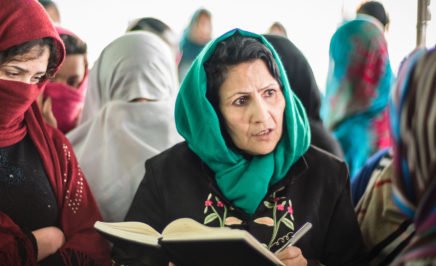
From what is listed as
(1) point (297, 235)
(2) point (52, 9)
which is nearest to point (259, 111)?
(1) point (297, 235)

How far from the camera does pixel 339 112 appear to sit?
2695mm

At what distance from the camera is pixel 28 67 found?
1509mm

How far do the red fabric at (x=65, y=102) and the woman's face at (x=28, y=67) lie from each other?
2.49 feet

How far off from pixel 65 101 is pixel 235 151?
3.46 feet

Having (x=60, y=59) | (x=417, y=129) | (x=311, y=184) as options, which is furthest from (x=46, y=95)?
(x=417, y=129)

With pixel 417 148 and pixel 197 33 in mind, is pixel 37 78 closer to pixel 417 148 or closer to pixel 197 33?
pixel 417 148

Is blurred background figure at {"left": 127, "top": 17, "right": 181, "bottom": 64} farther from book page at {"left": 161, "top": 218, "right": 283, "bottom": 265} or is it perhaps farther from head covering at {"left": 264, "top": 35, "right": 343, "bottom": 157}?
book page at {"left": 161, "top": 218, "right": 283, "bottom": 265}

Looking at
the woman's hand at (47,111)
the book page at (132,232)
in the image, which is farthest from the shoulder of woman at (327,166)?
the woman's hand at (47,111)

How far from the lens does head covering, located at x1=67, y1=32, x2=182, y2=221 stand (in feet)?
6.53

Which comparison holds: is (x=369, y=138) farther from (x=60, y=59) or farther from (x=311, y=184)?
(x=60, y=59)

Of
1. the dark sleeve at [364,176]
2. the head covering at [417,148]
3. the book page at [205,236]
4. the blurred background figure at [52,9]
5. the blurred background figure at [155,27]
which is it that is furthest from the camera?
the blurred background figure at [52,9]

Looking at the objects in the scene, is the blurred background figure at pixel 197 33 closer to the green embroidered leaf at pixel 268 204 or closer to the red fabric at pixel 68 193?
the red fabric at pixel 68 193

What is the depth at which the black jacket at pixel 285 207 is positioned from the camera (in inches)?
58.9

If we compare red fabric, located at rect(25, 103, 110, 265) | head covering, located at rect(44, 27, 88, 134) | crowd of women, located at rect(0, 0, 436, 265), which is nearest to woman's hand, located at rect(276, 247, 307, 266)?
crowd of women, located at rect(0, 0, 436, 265)
